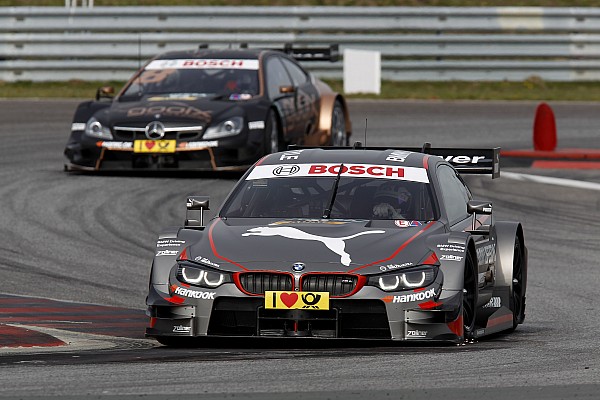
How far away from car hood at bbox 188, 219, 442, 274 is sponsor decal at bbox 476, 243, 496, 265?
435 millimetres

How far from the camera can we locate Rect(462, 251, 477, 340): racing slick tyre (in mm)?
8750

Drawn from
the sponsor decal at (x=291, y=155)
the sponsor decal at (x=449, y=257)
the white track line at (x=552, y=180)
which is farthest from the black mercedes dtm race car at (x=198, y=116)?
the sponsor decal at (x=449, y=257)

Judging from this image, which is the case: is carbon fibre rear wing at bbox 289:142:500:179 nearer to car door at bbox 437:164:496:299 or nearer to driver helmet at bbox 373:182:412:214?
car door at bbox 437:164:496:299

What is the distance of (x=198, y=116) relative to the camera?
16922 millimetres

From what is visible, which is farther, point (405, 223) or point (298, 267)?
point (405, 223)

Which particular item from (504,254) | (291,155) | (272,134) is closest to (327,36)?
(272,134)

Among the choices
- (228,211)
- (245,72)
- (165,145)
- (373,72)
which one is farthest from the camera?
(373,72)

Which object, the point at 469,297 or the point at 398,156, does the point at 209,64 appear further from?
the point at 469,297

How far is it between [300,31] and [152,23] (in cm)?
256

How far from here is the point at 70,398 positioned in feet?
21.0

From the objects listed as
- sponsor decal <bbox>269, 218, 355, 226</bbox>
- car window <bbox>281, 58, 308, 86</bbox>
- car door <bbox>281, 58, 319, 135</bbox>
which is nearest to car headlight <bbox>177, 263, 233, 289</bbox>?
sponsor decal <bbox>269, 218, 355, 226</bbox>

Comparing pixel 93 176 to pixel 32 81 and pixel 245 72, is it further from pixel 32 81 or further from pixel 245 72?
pixel 32 81

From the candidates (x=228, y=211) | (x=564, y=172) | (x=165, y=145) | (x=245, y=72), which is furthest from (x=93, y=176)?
(x=228, y=211)

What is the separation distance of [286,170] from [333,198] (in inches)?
18.1
